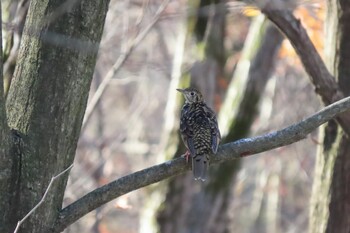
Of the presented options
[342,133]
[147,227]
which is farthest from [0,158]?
[147,227]

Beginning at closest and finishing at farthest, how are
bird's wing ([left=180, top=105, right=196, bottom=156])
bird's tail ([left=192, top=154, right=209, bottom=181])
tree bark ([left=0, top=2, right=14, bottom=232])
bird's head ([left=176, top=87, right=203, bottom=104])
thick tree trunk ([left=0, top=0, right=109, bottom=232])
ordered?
tree bark ([left=0, top=2, right=14, bottom=232]) < thick tree trunk ([left=0, top=0, right=109, bottom=232]) < bird's tail ([left=192, top=154, right=209, bottom=181]) < bird's wing ([left=180, top=105, right=196, bottom=156]) < bird's head ([left=176, top=87, right=203, bottom=104])

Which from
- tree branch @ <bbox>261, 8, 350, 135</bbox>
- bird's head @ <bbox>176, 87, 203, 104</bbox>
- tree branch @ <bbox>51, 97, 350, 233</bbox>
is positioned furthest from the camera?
bird's head @ <bbox>176, 87, 203, 104</bbox>

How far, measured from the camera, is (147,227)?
11461 millimetres

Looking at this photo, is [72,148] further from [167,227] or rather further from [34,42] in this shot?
[167,227]

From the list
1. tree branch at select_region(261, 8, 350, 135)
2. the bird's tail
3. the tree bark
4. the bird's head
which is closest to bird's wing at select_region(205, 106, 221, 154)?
the bird's tail

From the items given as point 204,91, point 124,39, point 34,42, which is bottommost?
point 34,42

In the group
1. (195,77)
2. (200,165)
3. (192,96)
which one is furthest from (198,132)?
(195,77)

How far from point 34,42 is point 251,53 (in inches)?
264

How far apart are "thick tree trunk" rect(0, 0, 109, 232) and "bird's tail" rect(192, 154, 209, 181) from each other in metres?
1.36

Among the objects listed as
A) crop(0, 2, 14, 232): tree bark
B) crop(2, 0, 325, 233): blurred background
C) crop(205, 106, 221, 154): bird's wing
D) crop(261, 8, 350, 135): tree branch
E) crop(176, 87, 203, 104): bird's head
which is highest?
crop(2, 0, 325, 233): blurred background

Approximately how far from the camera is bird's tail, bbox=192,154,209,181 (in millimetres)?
6238

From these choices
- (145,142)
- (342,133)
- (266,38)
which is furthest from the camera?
(145,142)

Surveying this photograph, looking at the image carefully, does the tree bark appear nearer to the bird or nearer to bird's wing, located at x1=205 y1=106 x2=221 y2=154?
the bird

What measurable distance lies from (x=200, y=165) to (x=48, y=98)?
1649mm
